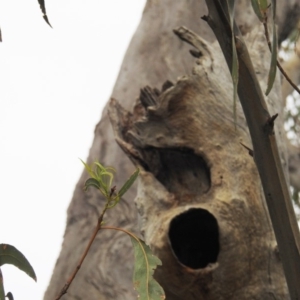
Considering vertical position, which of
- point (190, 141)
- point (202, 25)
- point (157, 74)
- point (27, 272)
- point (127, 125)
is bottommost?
point (27, 272)

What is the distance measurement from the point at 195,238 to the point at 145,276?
2.07 feet

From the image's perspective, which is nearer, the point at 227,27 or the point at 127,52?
the point at 227,27

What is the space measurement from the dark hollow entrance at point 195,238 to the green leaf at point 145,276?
564mm

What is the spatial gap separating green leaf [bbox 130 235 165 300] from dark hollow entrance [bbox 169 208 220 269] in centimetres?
56

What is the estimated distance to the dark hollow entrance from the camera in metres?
1.77

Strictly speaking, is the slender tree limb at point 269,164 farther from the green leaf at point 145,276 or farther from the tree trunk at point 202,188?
the tree trunk at point 202,188

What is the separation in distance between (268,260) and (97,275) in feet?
4.50

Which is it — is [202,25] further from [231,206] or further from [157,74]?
[231,206]

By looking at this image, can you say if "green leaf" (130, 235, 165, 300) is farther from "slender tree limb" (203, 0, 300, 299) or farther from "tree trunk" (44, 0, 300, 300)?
"tree trunk" (44, 0, 300, 300)

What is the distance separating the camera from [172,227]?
176cm

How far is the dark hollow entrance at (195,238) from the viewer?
177 cm

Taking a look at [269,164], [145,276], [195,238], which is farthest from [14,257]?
[195,238]

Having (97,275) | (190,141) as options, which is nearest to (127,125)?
(190,141)

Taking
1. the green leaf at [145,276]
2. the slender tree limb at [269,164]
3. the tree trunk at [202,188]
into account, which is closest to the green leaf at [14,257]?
the green leaf at [145,276]
